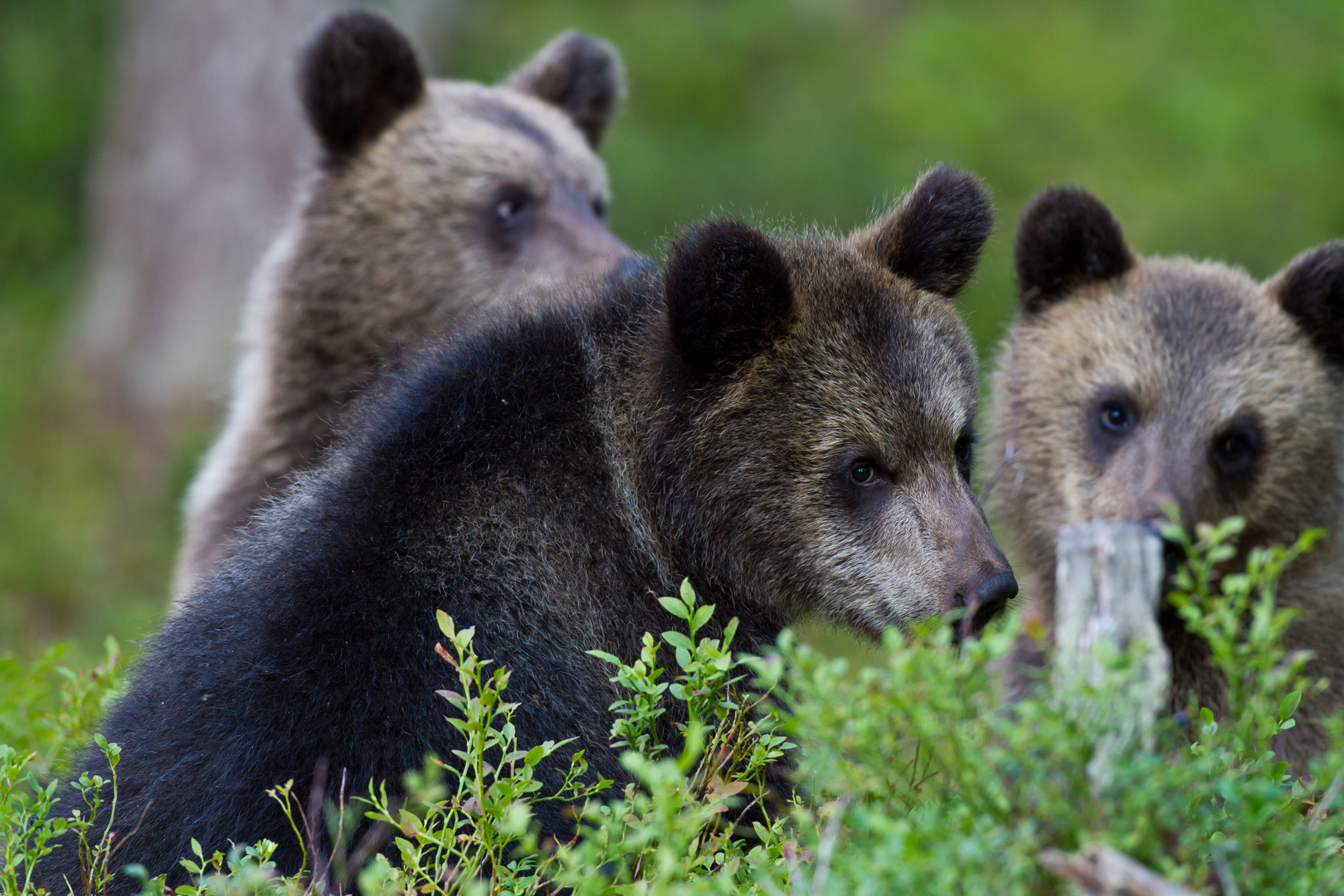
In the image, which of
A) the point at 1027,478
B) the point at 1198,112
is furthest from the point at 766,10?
the point at 1027,478

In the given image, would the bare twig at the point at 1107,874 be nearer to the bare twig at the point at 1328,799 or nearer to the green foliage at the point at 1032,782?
the green foliage at the point at 1032,782

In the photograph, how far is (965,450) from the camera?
4492 millimetres

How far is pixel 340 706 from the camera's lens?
3.39 meters

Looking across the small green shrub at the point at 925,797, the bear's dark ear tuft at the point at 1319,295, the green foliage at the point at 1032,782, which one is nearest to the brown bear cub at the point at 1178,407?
the bear's dark ear tuft at the point at 1319,295

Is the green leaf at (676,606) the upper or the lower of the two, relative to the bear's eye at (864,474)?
upper

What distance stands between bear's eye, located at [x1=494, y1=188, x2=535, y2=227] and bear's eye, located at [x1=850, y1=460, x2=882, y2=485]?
3509mm

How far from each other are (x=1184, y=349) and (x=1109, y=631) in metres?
3.55

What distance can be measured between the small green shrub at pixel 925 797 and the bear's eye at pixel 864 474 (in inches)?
45.6

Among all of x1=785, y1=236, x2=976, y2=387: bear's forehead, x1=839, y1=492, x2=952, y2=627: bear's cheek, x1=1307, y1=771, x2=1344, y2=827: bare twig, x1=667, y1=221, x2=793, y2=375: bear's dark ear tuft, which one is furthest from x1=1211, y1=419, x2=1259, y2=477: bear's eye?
x1=1307, y1=771, x2=1344, y2=827: bare twig

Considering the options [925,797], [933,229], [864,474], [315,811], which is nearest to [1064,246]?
[933,229]

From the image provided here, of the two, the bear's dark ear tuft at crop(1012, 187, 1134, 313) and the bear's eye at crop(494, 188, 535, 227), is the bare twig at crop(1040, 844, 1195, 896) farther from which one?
the bear's eye at crop(494, 188, 535, 227)

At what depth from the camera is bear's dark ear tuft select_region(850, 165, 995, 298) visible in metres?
4.56

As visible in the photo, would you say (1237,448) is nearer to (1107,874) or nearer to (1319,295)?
(1319,295)

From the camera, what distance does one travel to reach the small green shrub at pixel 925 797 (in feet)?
7.66
